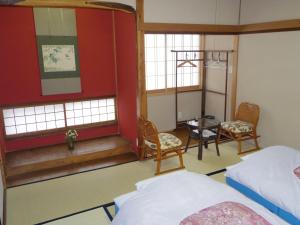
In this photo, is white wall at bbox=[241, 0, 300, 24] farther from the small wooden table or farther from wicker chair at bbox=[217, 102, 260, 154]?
the small wooden table

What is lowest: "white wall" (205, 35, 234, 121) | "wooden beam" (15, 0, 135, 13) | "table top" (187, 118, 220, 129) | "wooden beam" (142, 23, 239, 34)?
"table top" (187, 118, 220, 129)

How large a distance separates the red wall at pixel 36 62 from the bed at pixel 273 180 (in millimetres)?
2897

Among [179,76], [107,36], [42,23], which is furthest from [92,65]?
[179,76]

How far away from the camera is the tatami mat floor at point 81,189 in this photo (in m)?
3.04

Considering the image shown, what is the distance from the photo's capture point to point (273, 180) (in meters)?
2.62

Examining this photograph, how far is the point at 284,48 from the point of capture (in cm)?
416

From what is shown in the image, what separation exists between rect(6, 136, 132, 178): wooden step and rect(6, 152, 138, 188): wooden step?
0.08m

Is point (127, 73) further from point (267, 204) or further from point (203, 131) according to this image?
point (267, 204)

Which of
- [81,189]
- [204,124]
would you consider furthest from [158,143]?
[81,189]

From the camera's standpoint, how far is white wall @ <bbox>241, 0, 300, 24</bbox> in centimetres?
397

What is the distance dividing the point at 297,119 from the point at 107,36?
3.34m

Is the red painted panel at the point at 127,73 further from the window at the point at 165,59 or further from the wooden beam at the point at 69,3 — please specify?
the window at the point at 165,59

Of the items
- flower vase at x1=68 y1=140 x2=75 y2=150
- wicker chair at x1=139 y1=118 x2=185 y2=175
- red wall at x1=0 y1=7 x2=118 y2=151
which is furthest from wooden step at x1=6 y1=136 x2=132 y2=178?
wicker chair at x1=139 y1=118 x2=185 y2=175

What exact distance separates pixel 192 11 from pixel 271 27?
1235mm
